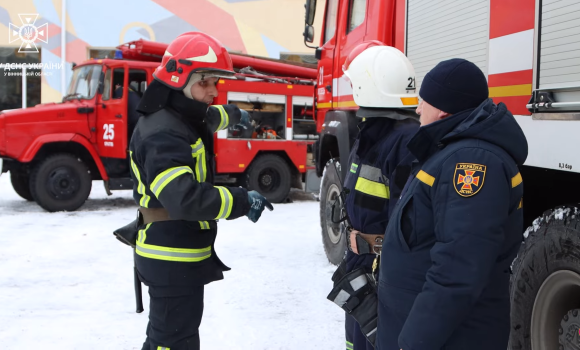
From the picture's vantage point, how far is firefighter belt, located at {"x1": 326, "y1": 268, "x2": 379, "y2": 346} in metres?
2.38

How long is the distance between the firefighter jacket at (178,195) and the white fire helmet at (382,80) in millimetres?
799

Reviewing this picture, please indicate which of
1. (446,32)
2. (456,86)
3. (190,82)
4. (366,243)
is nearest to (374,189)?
(366,243)

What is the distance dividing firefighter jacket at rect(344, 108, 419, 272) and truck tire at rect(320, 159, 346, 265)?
2.72 m

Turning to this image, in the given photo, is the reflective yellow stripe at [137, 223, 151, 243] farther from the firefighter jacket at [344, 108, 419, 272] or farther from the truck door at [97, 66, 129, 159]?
the truck door at [97, 66, 129, 159]

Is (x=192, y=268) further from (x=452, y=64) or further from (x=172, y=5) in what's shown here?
(x=172, y=5)

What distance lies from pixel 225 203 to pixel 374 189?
2.27 ft

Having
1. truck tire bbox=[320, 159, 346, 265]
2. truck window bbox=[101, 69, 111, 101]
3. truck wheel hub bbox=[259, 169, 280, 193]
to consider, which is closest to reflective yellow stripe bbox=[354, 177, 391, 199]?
truck tire bbox=[320, 159, 346, 265]

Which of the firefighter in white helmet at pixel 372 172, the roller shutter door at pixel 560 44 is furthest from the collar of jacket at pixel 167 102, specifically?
the roller shutter door at pixel 560 44

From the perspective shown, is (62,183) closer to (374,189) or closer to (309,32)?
(309,32)

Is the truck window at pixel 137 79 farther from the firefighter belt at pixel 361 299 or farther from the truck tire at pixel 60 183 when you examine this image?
the firefighter belt at pixel 361 299

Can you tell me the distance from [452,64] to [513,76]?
3.72 ft

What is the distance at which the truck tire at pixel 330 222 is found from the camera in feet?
18.1

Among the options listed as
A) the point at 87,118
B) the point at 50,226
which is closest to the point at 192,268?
the point at 50,226

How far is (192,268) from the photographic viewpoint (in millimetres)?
2631
